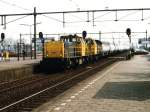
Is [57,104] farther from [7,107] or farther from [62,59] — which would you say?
[62,59]

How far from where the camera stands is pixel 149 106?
14914 millimetres

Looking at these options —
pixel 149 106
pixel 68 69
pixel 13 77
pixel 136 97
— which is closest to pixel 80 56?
pixel 68 69

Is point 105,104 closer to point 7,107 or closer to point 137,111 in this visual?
point 137,111

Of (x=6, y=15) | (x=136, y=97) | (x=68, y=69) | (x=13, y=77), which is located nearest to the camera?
(x=136, y=97)

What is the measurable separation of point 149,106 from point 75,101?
2.96 m

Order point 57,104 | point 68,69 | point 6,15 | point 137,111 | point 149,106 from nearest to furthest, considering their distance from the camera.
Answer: point 137,111, point 149,106, point 57,104, point 68,69, point 6,15

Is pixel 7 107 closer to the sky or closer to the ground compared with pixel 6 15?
→ closer to the ground

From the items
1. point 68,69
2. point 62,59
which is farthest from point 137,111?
point 68,69

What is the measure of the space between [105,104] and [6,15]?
102ft

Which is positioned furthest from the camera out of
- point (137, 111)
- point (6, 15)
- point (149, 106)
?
point (6, 15)

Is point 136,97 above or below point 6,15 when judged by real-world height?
below

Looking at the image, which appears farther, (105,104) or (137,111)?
(105,104)

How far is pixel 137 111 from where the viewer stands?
1370cm

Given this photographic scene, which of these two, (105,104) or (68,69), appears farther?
(68,69)
